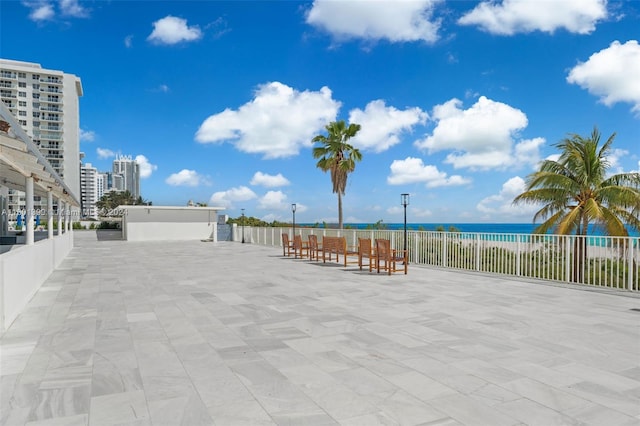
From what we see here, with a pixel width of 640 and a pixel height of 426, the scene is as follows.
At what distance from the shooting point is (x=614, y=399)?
3.05 metres

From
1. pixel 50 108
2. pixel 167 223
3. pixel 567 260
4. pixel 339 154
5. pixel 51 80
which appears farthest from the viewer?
pixel 51 80

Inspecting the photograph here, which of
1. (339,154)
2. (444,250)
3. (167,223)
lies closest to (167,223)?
(167,223)

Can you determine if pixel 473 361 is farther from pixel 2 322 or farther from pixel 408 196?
pixel 408 196

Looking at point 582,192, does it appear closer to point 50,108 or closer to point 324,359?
point 324,359

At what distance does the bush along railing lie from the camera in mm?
8117

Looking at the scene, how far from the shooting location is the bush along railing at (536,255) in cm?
812

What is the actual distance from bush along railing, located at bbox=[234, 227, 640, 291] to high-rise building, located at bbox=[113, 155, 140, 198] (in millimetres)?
169477

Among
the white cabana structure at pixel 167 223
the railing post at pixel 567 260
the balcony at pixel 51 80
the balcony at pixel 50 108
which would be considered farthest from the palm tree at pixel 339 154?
the balcony at pixel 51 80

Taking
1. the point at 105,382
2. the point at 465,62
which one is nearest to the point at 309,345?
the point at 105,382

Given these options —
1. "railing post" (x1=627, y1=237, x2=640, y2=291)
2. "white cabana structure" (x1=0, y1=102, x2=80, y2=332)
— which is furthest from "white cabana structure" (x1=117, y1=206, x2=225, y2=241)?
"railing post" (x1=627, y1=237, x2=640, y2=291)

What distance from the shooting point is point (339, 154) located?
24094 millimetres

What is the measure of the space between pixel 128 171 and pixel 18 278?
179m

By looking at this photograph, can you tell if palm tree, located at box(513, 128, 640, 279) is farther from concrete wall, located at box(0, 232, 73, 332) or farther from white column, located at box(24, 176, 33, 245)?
white column, located at box(24, 176, 33, 245)

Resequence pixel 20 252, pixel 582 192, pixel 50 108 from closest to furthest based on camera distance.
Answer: pixel 20 252 < pixel 582 192 < pixel 50 108
